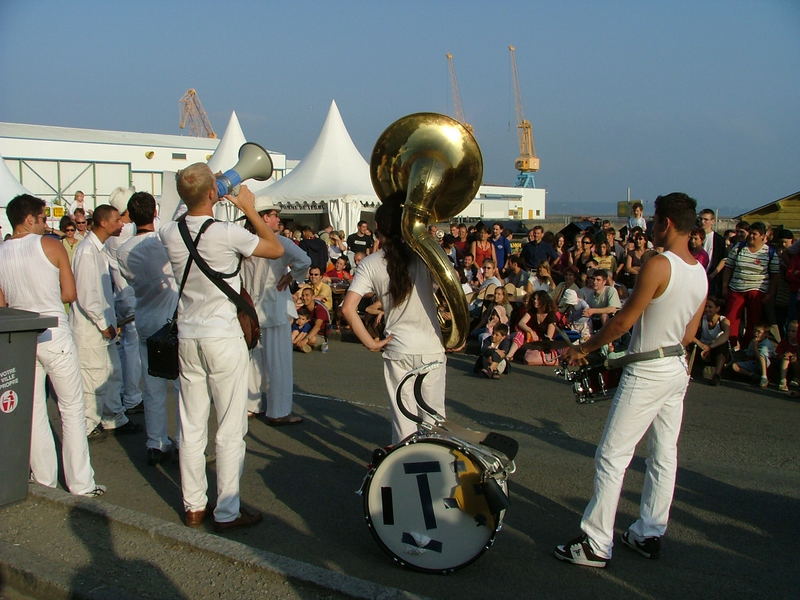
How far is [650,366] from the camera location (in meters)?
3.79

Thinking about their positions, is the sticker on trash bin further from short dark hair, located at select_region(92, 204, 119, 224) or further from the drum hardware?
the drum hardware

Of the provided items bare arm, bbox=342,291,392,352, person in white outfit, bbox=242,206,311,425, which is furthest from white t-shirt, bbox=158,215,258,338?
person in white outfit, bbox=242,206,311,425

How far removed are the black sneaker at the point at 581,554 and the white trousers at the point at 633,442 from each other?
0.03 m

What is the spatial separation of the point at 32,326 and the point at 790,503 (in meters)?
4.81

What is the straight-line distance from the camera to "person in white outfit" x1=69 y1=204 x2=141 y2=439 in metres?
6.02

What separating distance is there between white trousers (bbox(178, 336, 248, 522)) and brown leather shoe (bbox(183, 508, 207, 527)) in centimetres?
10

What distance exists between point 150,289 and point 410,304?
2258 millimetres

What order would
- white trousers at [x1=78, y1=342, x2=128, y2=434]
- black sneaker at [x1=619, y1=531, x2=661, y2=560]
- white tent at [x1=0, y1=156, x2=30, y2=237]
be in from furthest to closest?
white tent at [x1=0, y1=156, x2=30, y2=237] → white trousers at [x1=78, y1=342, x2=128, y2=434] → black sneaker at [x1=619, y1=531, x2=661, y2=560]

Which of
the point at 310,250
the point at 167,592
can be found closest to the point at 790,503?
the point at 167,592

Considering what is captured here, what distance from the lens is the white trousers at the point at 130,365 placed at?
690cm

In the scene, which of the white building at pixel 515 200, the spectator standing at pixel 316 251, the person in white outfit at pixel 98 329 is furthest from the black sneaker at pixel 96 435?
the white building at pixel 515 200

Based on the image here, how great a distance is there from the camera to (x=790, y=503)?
486 cm

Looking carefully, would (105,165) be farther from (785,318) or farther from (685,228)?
(685,228)

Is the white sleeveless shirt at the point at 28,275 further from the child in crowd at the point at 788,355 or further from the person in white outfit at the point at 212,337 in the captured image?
the child in crowd at the point at 788,355
